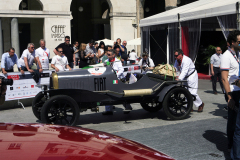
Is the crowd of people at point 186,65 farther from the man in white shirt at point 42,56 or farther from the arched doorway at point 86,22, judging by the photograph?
the arched doorway at point 86,22

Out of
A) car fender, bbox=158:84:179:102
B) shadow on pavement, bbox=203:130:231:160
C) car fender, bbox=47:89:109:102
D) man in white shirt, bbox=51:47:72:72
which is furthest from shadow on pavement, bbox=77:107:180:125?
man in white shirt, bbox=51:47:72:72

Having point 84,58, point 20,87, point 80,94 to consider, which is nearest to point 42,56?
point 20,87

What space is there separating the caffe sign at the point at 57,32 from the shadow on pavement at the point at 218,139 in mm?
15599

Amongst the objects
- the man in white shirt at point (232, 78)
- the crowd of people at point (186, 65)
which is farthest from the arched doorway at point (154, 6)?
the man in white shirt at point (232, 78)

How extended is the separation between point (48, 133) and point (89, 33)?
2905 centimetres

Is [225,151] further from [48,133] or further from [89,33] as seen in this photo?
[89,33]

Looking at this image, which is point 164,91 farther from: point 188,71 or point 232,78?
point 232,78

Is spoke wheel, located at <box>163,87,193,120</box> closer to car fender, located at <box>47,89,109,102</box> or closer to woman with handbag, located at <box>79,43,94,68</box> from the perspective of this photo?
car fender, located at <box>47,89,109,102</box>

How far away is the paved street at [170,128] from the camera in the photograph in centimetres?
521

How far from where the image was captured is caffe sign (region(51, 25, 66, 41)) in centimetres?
2016

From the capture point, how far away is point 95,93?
690 cm

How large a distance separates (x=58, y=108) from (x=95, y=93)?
87 centimetres

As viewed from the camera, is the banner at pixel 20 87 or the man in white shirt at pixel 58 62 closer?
the banner at pixel 20 87

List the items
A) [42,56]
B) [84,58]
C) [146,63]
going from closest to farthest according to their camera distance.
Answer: [146,63] → [42,56] → [84,58]
